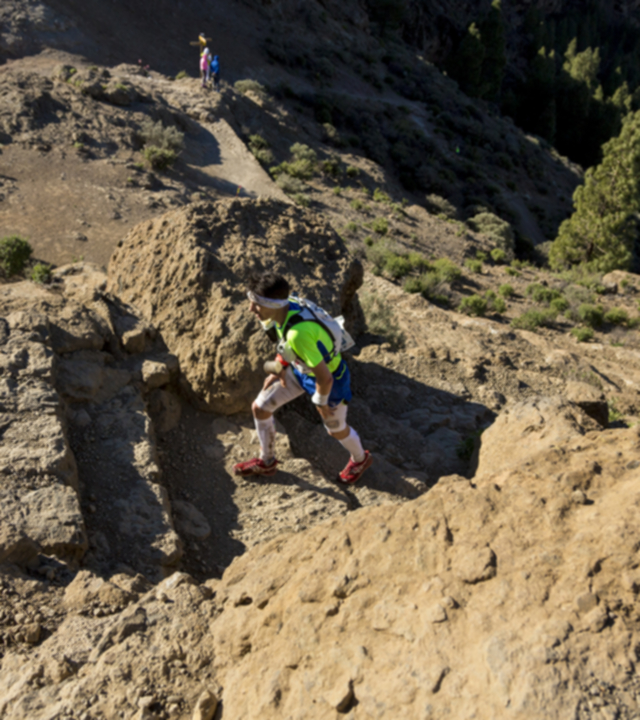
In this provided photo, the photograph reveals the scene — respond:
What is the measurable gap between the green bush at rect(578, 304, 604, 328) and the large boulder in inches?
364

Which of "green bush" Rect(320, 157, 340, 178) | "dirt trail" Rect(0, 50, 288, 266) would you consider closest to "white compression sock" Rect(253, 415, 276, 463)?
→ "dirt trail" Rect(0, 50, 288, 266)

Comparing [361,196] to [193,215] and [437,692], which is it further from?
[437,692]

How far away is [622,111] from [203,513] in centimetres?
6109

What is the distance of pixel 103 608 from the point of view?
9.73ft

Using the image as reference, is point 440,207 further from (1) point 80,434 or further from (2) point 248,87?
(1) point 80,434

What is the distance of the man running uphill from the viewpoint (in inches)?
162

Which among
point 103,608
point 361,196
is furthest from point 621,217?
point 103,608

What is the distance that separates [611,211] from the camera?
889 inches

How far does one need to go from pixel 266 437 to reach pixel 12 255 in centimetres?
664

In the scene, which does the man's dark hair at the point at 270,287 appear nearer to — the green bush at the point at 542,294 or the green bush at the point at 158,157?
the green bush at the point at 158,157

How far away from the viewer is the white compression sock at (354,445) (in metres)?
5.01

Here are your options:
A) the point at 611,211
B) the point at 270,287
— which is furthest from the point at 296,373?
the point at 611,211

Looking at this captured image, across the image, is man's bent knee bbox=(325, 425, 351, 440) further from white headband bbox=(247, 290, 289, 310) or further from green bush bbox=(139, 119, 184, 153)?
green bush bbox=(139, 119, 184, 153)

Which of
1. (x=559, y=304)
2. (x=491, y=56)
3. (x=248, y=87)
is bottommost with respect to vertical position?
(x=559, y=304)
